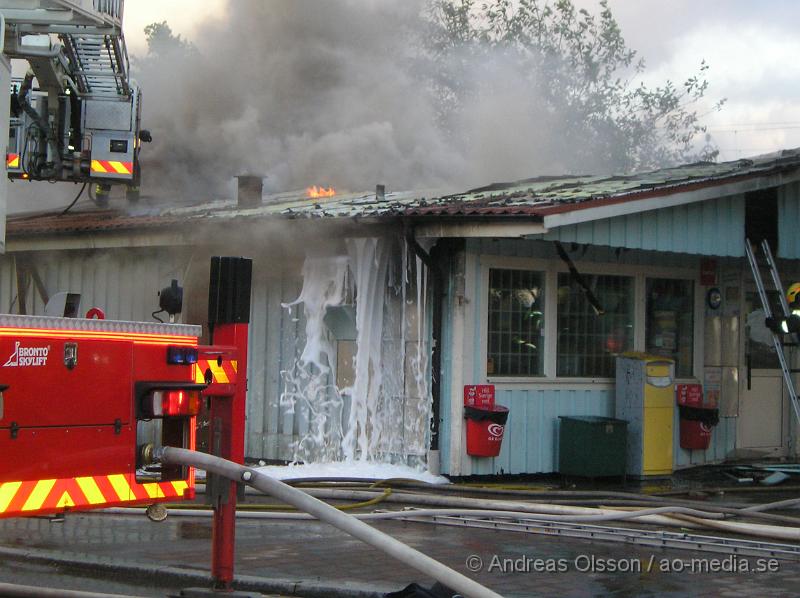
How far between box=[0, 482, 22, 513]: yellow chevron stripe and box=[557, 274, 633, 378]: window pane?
8.52 metres

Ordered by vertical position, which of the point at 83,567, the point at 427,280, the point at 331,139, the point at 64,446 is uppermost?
the point at 331,139

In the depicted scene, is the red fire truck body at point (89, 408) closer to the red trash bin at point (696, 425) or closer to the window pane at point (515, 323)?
the window pane at point (515, 323)

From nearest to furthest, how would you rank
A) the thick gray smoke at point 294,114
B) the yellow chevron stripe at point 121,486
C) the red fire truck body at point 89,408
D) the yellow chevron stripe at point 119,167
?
the red fire truck body at point 89,408 < the yellow chevron stripe at point 121,486 < the yellow chevron stripe at point 119,167 < the thick gray smoke at point 294,114

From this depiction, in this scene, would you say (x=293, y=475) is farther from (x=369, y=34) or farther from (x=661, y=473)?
(x=369, y=34)

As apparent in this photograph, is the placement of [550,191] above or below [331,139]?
below

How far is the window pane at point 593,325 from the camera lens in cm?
1317

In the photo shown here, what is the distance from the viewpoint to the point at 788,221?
44.5 feet

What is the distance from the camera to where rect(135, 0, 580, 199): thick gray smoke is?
2277cm

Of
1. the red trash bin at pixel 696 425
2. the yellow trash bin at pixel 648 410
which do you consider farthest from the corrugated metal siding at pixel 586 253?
the red trash bin at pixel 696 425

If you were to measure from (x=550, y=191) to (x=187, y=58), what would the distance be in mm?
12694

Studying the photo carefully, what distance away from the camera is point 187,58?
2381 cm

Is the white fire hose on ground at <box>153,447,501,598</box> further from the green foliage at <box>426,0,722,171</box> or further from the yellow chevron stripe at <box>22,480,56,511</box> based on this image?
the green foliage at <box>426,0,722,171</box>

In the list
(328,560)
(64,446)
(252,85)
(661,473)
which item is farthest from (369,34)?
(64,446)

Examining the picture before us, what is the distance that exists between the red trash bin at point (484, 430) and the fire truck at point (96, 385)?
571cm
